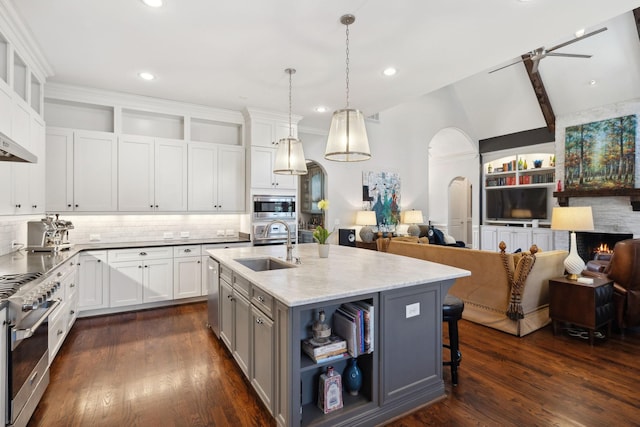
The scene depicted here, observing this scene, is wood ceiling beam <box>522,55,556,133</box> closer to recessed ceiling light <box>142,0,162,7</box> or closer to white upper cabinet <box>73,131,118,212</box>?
recessed ceiling light <box>142,0,162,7</box>

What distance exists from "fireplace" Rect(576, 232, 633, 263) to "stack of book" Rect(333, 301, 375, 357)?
6692mm

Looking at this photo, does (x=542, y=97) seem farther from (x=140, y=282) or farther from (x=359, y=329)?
(x=140, y=282)

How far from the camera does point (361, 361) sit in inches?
86.3

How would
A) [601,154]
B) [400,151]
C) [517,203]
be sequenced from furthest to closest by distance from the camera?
[517,203] → [400,151] → [601,154]

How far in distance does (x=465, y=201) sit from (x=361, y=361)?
9368 millimetres

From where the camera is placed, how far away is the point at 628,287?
335 centimetres

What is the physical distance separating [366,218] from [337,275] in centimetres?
427

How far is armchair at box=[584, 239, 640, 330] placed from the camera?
3295 millimetres

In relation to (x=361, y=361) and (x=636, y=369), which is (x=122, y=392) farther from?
(x=636, y=369)

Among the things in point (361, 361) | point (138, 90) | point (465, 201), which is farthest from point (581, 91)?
point (138, 90)

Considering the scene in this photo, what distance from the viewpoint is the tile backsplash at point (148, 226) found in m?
4.46

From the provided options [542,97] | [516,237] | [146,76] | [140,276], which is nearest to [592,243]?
[516,237]

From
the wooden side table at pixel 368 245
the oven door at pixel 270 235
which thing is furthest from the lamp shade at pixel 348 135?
the wooden side table at pixel 368 245

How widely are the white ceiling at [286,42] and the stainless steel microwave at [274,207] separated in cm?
142
